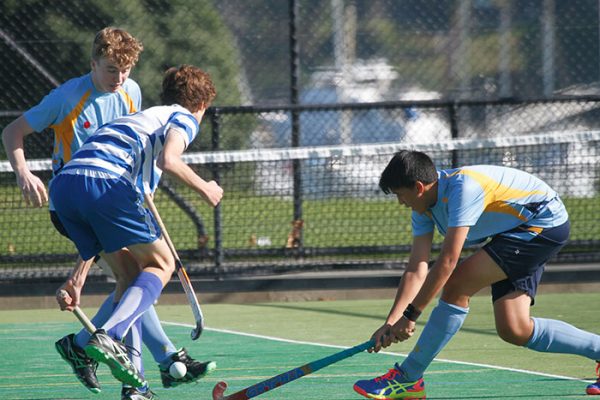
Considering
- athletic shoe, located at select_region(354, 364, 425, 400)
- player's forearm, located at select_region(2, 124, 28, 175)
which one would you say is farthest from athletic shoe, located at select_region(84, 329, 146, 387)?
player's forearm, located at select_region(2, 124, 28, 175)

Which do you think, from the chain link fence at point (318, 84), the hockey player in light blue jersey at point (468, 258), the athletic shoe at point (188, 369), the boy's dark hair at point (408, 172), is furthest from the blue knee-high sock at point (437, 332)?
the chain link fence at point (318, 84)

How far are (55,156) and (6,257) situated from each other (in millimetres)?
4171

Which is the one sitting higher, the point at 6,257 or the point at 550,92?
the point at 550,92

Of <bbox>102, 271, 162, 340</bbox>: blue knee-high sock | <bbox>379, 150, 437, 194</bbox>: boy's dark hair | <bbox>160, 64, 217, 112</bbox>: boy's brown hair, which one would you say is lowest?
<bbox>102, 271, 162, 340</bbox>: blue knee-high sock

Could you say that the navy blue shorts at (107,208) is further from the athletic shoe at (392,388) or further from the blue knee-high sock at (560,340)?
the blue knee-high sock at (560,340)

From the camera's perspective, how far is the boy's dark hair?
223 inches

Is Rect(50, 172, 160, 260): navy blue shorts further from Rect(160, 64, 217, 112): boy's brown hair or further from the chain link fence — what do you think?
the chain link fence

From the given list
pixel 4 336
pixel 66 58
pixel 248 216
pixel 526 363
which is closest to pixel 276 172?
pixel 248 216

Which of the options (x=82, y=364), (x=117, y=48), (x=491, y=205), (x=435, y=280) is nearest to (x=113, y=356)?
(x=82, y=364)

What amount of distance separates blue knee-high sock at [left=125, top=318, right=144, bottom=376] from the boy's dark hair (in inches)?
54.4

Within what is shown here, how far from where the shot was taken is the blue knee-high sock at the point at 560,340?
6.00 m

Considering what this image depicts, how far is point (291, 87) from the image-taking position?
36.0 feet

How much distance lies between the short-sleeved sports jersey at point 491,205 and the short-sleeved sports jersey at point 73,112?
1.68 m

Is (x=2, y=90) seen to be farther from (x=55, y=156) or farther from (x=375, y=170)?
(x=55, y=156)
